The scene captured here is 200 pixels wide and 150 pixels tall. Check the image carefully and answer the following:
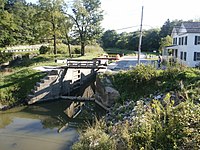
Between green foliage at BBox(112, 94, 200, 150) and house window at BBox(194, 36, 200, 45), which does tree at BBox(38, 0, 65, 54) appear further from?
green foliage at BBox(112, 94, 200, 150)

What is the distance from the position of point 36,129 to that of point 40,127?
423 mm

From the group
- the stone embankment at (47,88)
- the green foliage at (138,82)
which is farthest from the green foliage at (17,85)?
the green foliage at (138,82)

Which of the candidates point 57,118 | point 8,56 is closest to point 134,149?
point 57,118

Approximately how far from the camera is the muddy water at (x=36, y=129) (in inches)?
439

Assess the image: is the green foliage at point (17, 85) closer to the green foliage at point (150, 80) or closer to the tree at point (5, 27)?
the green foliage at point (150, 80)

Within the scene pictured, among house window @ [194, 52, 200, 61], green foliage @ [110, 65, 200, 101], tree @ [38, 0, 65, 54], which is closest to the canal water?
green foliage @ [110, 65, 200, 101]

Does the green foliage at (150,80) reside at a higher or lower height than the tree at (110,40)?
lower

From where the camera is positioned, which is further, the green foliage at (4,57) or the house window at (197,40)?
the green foliage at (4,57)

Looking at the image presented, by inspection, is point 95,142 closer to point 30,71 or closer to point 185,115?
point 185,115

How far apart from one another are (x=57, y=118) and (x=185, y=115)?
10.2 metres

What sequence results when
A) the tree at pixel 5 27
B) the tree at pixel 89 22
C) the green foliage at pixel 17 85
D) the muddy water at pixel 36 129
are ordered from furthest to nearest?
the tree at pixel 89 22, the tree at pixel 5 27, the green foliage at pixel 17 85, the muddy water at pixel 36 129

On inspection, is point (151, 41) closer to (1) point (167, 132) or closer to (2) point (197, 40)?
(2) point (197, 40)

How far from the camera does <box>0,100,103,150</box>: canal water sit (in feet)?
36.8

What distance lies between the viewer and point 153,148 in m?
6.53
